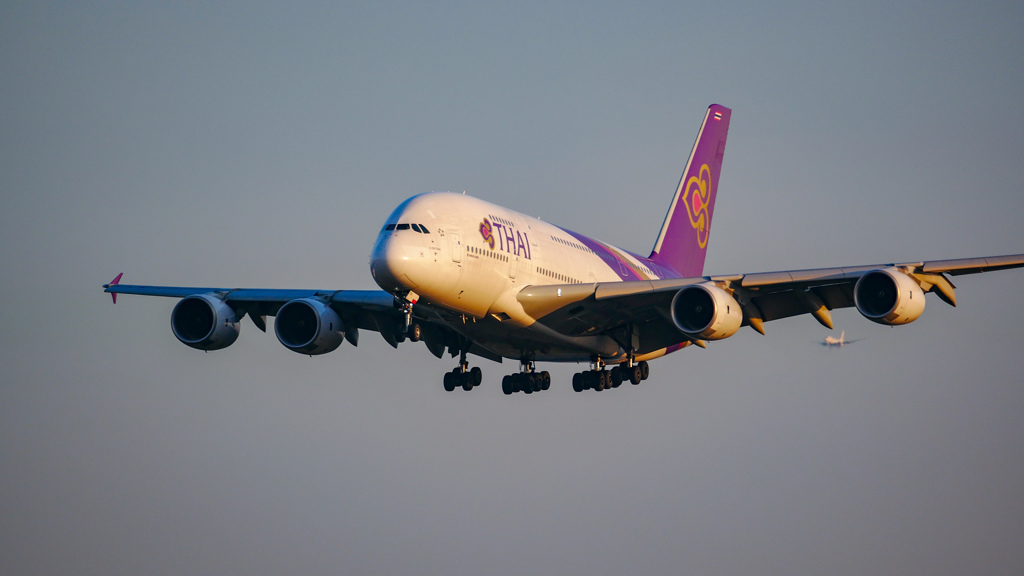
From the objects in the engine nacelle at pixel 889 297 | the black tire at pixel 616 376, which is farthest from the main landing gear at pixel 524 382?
the engine nacelle at pixel 889 297

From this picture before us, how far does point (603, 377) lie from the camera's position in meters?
35.6

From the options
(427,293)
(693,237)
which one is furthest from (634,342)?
(693,237)

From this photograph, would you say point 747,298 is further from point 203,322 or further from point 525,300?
point 203,322

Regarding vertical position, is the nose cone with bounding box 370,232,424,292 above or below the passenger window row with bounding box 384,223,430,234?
below

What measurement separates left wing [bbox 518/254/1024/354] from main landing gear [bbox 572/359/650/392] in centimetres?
273

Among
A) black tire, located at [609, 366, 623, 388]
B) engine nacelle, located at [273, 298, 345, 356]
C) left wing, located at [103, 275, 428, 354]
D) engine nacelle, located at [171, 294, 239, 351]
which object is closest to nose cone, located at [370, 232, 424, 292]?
left wing, located at [103, 275, 428, 354]

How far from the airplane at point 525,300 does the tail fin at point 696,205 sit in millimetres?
7194

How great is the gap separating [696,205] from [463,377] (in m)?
18.9

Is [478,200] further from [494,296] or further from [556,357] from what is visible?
[556,357]

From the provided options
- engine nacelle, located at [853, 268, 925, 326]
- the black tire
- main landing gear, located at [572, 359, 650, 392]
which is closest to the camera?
engine nacelle, located at [853, 268, 925, 326]

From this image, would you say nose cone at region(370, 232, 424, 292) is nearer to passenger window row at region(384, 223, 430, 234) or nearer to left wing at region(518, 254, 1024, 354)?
passenger window row at region(384, 223, 430, 234)

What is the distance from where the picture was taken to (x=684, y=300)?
2948cm

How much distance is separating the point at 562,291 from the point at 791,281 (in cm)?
658

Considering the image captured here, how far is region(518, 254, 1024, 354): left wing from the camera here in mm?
27500
